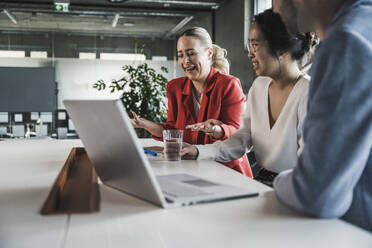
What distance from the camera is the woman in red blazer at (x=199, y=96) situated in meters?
2.25

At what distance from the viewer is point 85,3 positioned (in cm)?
631

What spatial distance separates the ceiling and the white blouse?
4.79 m

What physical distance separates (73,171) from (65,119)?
5.32 metres

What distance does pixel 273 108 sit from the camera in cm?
173

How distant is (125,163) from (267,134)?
0.91m

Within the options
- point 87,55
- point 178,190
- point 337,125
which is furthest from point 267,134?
point 87,55

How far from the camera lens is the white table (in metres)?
0.66

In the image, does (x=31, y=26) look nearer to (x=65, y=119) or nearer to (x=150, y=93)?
(x=65, y=119)

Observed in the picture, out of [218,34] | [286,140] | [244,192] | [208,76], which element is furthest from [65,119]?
[244,192]

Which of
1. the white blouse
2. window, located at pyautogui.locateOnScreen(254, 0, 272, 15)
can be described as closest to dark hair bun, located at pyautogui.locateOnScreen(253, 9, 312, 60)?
the white blouse

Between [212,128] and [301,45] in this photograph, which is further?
[212,128]

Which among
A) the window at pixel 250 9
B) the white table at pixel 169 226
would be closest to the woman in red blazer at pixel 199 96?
the white table at pixel 169 226

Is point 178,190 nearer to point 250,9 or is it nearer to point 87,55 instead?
point 250,9

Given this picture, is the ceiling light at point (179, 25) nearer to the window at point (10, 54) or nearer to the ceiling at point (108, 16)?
the ceiling at point (108, 16)
